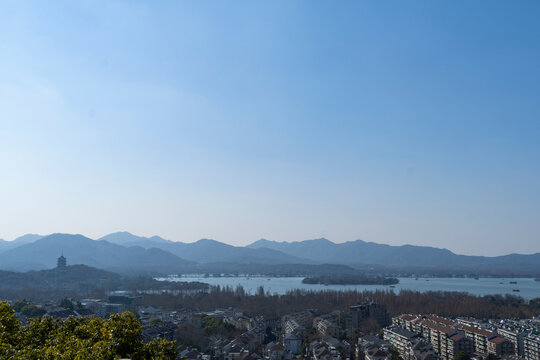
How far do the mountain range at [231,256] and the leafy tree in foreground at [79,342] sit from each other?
62.1 m

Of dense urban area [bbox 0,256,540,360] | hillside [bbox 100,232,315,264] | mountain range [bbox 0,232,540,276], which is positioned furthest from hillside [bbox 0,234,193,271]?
dense urban area [bbox 0,256,540,360]

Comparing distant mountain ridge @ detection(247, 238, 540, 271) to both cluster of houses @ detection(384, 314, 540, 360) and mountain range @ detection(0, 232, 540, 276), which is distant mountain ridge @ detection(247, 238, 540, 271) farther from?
cluster of houses @ detection(384, 314, 540, 360)

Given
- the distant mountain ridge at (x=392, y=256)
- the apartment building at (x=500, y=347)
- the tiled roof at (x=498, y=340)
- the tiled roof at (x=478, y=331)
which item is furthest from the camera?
the distant mountain ridge at (x=392, y=256)

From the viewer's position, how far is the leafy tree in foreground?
2.68 meters

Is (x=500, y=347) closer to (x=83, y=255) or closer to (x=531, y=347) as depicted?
(x=531, y=347)

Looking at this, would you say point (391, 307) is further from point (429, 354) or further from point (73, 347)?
point (73, 347)

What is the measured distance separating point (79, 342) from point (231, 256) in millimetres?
102017

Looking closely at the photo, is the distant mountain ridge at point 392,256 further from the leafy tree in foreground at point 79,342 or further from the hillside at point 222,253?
the leafy tree in foreground at point 79,342

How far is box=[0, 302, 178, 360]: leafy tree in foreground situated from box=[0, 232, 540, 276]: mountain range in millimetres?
62097

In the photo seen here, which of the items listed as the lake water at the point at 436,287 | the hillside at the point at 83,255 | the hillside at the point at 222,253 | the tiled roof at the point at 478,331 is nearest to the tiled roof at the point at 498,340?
the tiled roof at the point at 478,331

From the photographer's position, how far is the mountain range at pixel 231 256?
7194 cm

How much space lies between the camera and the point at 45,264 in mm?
68625

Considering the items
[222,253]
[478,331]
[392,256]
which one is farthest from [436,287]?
[222,253]

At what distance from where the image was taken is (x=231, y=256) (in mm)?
103062
